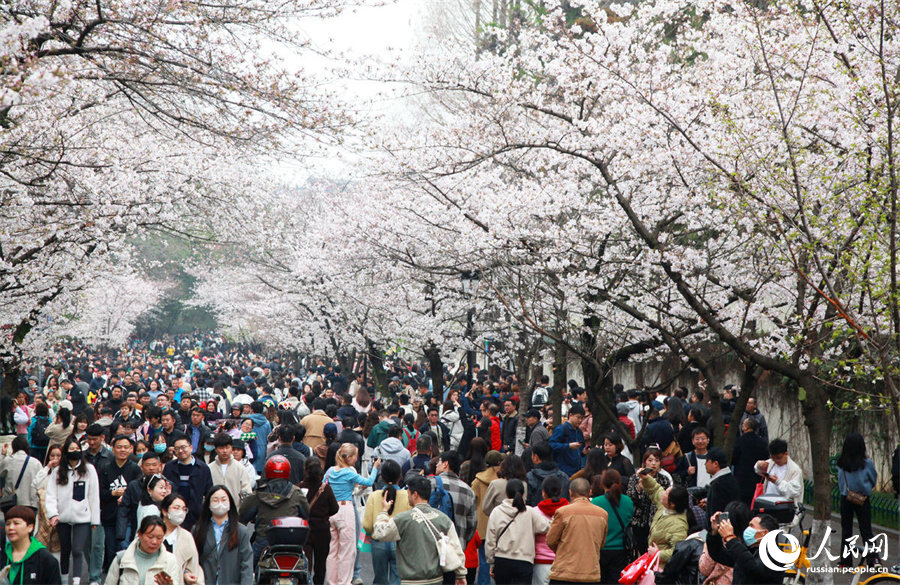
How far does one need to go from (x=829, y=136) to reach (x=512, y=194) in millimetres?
4293

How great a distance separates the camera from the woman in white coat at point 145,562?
19.0ft

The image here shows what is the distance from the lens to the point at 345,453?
8.77 m

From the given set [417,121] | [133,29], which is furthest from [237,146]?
[417,121]

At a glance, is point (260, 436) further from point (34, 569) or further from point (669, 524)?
point (669, 524)

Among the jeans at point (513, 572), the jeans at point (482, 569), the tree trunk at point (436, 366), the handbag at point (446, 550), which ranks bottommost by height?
the jeans at point (482, 569)

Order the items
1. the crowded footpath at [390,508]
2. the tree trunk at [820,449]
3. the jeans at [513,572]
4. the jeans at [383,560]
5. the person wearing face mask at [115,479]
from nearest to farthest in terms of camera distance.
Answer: the crowded footpath at [390,508] → the jeans at [513,572] → the tree trunk at [820,449] → the jeans at [383,560] → the person wearing face mask at [115,479]

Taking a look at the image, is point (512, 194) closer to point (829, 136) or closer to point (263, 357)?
point (829, 136)

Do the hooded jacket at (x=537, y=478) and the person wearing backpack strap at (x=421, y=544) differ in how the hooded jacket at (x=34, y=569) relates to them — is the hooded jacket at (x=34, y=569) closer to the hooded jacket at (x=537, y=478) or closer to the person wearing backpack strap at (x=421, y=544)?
the person wearing backpack strap at (x=421, y=544)

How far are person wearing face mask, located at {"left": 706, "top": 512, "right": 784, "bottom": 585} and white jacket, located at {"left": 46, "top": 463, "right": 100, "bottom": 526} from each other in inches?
254

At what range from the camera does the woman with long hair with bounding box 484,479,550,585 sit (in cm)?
744

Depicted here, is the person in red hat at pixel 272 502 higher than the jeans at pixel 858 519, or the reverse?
the person in red hat at pixel 272 502

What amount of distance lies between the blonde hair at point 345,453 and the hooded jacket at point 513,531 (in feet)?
6.09

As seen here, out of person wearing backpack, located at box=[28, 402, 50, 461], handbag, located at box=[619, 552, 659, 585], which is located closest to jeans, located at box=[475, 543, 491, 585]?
handbag, located at box=[619, 552, 659, 585]

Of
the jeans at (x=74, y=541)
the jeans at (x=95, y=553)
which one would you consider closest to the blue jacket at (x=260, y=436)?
the jeans at (x=95, y=553)
